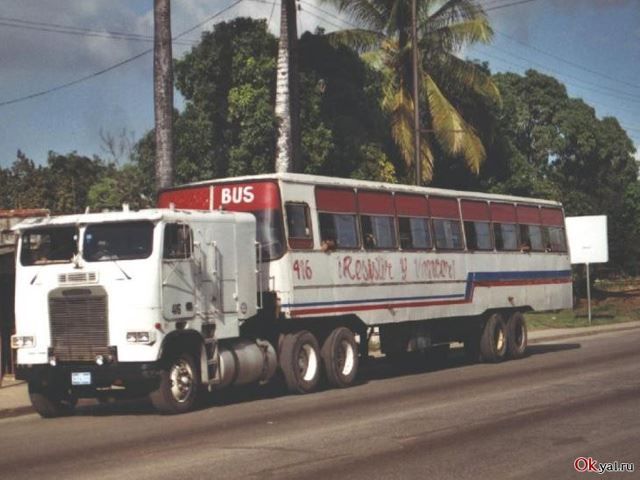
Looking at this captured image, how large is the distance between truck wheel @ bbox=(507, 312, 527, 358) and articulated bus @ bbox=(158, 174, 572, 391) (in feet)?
0.10

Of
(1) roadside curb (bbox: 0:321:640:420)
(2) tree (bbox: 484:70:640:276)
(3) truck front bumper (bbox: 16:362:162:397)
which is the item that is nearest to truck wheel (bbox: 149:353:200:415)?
(3) truck front bumper (bbox: 16:362:162:397)

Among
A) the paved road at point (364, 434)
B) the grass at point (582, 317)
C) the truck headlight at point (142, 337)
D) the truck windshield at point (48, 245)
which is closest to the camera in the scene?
the paved road at point (364, 434)

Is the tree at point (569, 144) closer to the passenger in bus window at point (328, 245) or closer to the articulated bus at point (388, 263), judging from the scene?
the articulated bus at point (388, 263)

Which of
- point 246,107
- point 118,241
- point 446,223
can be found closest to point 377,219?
point 446,223

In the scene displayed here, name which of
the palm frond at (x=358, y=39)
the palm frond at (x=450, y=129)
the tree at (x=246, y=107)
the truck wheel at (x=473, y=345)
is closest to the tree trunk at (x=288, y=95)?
the tree at (x=246, y=107)

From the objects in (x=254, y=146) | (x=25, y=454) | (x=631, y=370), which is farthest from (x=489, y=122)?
(x=25, y=454)

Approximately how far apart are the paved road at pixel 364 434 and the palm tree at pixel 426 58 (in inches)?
888

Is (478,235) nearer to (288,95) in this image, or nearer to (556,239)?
(556,239)

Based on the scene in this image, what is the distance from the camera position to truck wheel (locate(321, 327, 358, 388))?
757 inches

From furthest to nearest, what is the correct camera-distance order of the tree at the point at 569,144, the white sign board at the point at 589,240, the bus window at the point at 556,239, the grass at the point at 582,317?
the tree at the point at 569,144 < the white sign board at the point at 589,240 < the grass at the point at 582,317 < the bus window at the point at 556,239

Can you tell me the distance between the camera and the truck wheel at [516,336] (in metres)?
25.4

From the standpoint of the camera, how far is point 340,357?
64.7 ft

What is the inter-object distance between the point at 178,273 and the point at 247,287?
1.85 m

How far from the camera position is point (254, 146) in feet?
114
